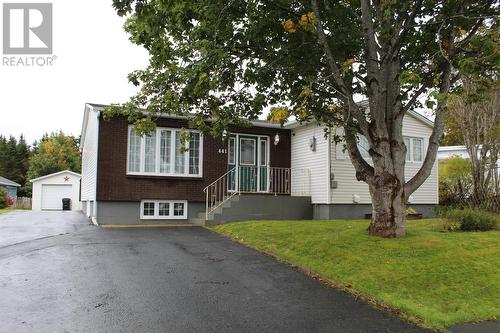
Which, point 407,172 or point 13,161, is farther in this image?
point 13,161

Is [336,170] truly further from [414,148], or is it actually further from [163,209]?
[163,209]

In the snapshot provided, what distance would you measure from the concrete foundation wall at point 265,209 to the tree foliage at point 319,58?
5.27 m

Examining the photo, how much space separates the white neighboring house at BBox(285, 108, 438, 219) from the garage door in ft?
82.3

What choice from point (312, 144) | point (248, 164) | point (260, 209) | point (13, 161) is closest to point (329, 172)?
point (312, 144)

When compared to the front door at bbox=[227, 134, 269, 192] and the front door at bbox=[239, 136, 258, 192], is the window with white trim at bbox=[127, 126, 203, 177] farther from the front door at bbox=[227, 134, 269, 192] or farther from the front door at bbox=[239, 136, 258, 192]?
the front door at bbox=[239, 136, 258, 192]

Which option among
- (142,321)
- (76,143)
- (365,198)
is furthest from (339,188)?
(76,143)

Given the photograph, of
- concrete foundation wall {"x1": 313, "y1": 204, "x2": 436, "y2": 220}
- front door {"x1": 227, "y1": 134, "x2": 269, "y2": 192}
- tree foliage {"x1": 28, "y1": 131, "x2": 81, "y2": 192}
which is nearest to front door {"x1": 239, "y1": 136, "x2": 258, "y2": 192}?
front door {"x1": 227, "y1": 134, "x2": 269, "y2": 192}

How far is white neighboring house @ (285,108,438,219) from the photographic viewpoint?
16094 mm

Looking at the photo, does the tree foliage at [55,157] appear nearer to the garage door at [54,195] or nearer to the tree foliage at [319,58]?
the garage door at [54,195]

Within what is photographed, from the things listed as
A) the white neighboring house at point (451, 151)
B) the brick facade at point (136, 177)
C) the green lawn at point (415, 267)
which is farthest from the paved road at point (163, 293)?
the white neighboring house at point (451, 151)

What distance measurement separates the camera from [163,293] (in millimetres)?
6461

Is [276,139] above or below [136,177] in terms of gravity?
above

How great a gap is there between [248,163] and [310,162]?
7.99 feet

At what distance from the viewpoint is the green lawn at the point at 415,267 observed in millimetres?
6129
